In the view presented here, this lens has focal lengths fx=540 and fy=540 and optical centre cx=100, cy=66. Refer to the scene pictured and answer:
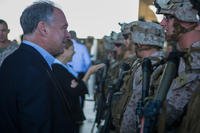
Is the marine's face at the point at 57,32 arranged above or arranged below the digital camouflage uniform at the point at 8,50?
above

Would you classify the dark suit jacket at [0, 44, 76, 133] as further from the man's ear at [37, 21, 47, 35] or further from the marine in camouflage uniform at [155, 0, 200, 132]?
the marine in camouflage uniform at [155, 0, 200, 132]

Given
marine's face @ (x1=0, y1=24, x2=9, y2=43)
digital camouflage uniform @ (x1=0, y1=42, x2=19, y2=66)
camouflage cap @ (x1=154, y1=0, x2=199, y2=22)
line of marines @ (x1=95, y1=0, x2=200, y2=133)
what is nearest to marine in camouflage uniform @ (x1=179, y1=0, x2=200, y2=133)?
line of marines @ (x1=95, y1=0, x2=200, y2=133)

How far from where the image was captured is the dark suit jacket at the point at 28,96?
327 cm

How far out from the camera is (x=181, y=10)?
4324mm

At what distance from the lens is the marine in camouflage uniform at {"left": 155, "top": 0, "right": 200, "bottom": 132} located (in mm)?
3893

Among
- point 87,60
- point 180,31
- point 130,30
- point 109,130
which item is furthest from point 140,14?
point 87,60

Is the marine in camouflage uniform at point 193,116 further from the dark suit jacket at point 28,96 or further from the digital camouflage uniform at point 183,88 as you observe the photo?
the dark suit jacket at point 28,96

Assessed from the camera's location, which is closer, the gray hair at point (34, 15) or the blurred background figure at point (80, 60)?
the gray hair at point (34, 15)

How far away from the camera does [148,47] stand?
19.8 feet

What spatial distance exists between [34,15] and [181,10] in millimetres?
1359

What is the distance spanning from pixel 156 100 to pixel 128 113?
1.27 metres

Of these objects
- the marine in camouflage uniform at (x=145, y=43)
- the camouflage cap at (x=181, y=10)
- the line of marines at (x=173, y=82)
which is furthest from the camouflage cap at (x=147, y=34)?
the camouflage cap at (x=181, y=10)

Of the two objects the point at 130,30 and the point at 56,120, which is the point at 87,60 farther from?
the point at 56,120

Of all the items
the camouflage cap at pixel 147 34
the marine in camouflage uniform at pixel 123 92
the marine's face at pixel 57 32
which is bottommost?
the marine in camouflage uniform at pixel 123 92
